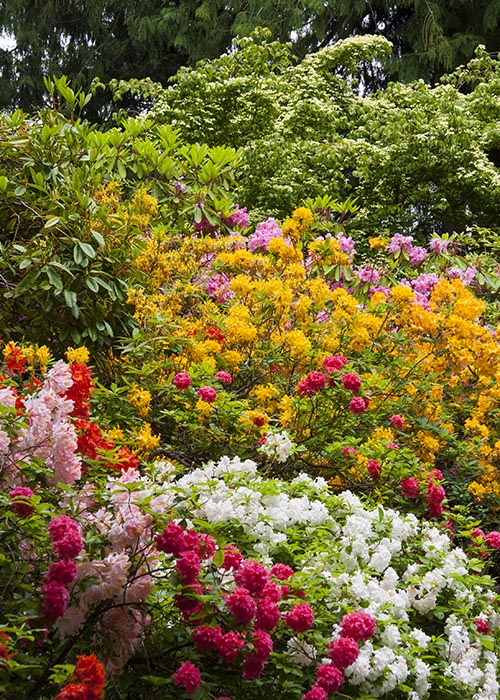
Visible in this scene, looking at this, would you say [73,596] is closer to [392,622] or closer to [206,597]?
[206,597]

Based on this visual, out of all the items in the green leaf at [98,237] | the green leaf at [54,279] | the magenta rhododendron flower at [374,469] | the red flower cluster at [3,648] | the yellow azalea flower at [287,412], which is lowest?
the magenta rhododendron flower at [374,469]

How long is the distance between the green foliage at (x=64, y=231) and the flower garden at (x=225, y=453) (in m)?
0.02

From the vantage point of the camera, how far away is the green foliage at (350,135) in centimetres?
875

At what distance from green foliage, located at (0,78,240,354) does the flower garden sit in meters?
0.02

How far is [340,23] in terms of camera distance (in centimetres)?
1398

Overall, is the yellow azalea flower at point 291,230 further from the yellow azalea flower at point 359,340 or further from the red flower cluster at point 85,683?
the red flower cluster at point 85,683

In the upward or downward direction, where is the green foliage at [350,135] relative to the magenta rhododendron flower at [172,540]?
upward

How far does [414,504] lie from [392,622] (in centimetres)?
137

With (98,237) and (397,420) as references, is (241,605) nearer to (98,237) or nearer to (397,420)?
(397,420)

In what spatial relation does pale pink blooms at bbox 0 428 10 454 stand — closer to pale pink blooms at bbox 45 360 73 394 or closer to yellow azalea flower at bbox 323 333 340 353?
pale pink blooms at bbox 45 360 73 394

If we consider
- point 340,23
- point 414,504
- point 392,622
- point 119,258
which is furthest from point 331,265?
point 340,23

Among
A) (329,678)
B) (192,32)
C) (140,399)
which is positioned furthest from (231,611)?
(192,32)

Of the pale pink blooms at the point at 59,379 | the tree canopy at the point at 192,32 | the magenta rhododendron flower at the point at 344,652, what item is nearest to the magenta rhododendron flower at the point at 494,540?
the magenta rhododendron flower at the point at 344,652

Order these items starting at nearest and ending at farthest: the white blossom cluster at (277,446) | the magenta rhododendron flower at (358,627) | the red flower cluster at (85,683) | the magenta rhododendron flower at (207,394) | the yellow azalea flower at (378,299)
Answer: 1. the red flower cluster at (85,683)
2. the magenta rhododendron flower at (358,627)
3. the white blossom cluster at (277,446)
4. the magenta rhododendron flower at (207,394)
5. the yellow azalea flower at (378,299)
